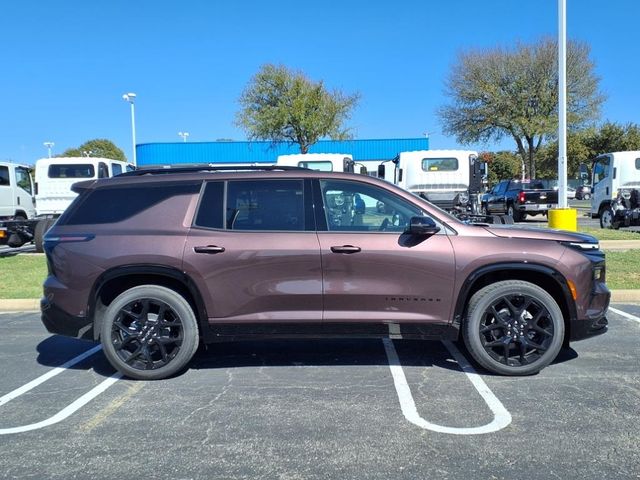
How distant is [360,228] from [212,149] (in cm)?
3829

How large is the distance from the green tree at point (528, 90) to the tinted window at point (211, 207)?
93.9 ft

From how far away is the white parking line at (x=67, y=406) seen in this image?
403 cm

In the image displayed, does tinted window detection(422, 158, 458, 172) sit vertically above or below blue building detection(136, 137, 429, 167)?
below

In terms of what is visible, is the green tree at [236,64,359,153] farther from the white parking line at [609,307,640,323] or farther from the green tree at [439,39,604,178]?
the white parking line at [609,307,640,323]

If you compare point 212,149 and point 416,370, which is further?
point 212,149

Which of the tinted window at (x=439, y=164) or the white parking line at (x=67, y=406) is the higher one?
the tinted window at (x=439, y=164)

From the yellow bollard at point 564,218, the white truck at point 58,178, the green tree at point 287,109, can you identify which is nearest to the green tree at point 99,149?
the green tree at point 287,109

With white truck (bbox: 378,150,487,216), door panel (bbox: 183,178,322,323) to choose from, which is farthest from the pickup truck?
door panel (bbox: 183,178,322,323)

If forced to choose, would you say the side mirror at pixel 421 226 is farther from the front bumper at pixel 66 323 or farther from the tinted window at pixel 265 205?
the front bumper at pixel 66 323

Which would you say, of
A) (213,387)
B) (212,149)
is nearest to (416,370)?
(213,387)

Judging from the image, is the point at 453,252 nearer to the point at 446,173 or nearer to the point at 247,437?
the point at 247,437

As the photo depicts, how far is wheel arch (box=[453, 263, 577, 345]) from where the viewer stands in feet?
15.5

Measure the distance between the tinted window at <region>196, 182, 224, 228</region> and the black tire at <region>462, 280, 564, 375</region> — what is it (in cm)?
229

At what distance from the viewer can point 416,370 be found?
16.8 ft
